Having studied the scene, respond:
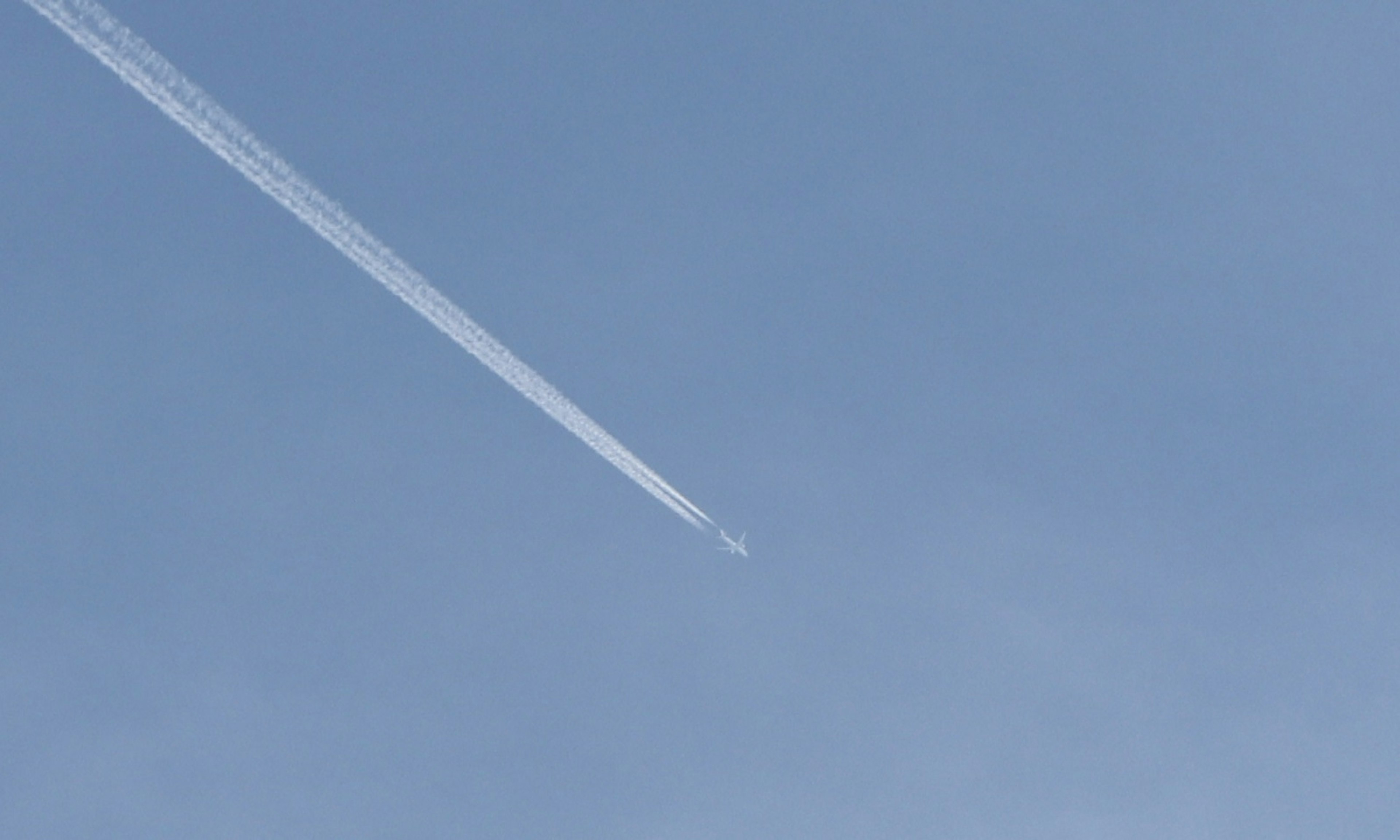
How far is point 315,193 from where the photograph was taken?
265ft

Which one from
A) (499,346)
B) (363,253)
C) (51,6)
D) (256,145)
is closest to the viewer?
(51,6)

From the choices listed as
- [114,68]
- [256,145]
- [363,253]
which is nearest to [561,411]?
[363,253]

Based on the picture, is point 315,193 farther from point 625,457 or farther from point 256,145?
point 625,457

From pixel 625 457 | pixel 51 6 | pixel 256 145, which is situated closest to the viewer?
pixel 51 6

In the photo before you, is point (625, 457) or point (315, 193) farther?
point (625, 457)

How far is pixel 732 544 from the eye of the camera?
10550cm

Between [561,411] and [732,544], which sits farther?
[732,544]

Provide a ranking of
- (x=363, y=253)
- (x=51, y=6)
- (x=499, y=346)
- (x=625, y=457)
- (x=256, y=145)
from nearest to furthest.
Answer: (x=51, y=6), (x=256, y=145), (x=363, y=253), (x=499, y=346), (x=625, y=457)

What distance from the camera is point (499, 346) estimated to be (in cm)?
9012

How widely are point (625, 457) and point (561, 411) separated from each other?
5.16 metres

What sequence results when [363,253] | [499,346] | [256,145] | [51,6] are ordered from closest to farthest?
[51,6] → [256,145] → [363,253] → [499,346]

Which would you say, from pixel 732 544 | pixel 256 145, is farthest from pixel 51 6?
pixel 732 544

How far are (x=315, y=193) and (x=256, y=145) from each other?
404cm

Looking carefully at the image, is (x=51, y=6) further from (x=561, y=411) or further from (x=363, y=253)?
(x=561, y=411)
